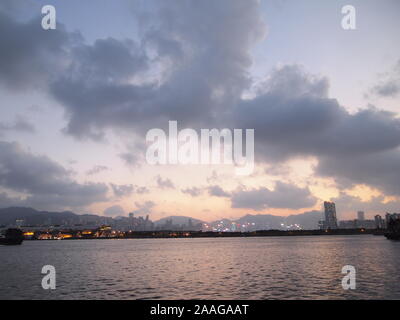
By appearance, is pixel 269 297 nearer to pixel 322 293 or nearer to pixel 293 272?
pixel 322 293

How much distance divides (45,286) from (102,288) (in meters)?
8.92

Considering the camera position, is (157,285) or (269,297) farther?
(157,285)
